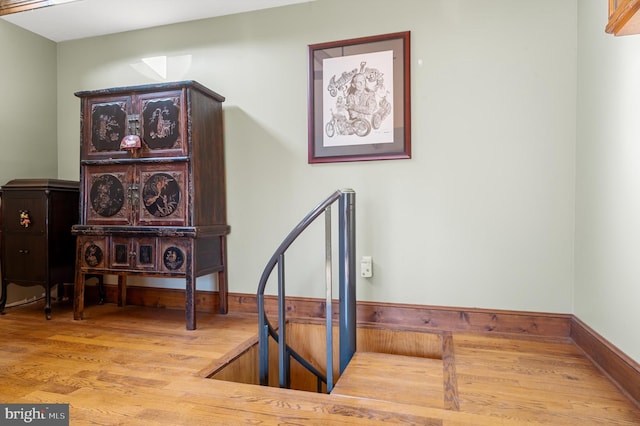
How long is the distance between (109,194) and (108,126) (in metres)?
0.48

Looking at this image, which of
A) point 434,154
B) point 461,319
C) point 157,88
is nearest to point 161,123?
point 157,88

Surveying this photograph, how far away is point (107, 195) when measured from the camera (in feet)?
8.61

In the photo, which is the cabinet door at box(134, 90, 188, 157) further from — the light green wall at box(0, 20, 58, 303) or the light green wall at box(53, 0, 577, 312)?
the light green wall at box(0, 20, 58, 303)

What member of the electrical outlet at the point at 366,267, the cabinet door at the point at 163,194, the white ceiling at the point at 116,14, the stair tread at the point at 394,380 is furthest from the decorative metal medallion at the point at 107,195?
the stair tread at the point at 394,380

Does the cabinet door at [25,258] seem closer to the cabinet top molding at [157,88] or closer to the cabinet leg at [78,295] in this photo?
the cabinet leg at [78,295]

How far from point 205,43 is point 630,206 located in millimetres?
2885

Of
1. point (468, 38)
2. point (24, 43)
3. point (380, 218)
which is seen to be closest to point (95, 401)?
point (380, 218)

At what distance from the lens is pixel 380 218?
252cm

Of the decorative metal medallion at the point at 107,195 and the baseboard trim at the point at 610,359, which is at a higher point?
the decorative metal medallion at the point at 107,195

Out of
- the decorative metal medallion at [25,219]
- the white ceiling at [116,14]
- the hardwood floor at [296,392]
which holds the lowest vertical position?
the hardwood floor at [296,392]

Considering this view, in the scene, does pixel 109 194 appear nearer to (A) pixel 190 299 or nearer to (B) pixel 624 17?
(A) pixel 190 299

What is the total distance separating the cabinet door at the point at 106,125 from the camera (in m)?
2.59

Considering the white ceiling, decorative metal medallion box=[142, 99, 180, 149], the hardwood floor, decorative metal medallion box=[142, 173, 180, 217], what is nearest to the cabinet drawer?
decorative metal medallion box=[142, 173, 180, 217]

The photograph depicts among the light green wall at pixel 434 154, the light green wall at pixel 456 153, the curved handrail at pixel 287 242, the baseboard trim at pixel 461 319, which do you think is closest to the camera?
the baseboard trim at pixel 461 319
